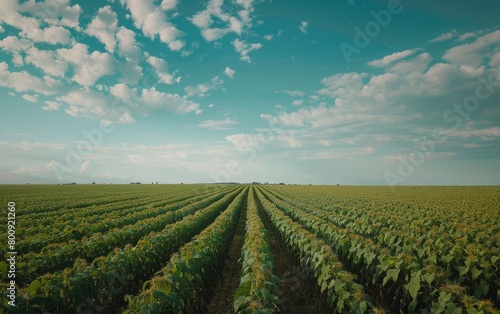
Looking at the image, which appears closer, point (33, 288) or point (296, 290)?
point (33, 288)

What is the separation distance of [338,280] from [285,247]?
7435 mm

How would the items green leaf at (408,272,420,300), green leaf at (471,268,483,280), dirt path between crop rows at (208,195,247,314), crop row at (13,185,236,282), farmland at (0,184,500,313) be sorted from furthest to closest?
1. dirt path between crop rows at (208,195,247,314)
2. crop row at (13,185,236,282)
3. green leaf at (471,268,483,280)
4. green leaf at (408,272,420,300)
5. farmland at (0,184,500,313)

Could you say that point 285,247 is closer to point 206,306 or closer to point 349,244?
point 349,244

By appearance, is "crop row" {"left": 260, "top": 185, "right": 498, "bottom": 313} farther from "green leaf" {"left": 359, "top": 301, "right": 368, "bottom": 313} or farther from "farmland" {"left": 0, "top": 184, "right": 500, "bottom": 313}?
"green leaf" {"left": 359, "top": 301, "right": 368, "bottom": 313}

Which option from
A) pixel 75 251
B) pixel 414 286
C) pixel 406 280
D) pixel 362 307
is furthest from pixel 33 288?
pixel 406 280

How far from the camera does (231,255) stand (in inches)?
476

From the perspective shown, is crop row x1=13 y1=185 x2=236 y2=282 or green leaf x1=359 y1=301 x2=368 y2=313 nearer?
green leaf x1=359 y1=301 x2=368 y2=313

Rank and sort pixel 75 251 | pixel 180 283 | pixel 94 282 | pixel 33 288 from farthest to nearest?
pixel 75 251 → pixel 94 282 → pixel 180 283 → pixel 33 288

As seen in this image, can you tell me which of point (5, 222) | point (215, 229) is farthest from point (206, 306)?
point (5, 222)

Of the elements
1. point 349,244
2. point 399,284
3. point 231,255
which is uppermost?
point 349,244

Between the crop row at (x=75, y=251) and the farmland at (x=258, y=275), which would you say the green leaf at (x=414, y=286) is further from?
the crop row at (x=75, y=251)

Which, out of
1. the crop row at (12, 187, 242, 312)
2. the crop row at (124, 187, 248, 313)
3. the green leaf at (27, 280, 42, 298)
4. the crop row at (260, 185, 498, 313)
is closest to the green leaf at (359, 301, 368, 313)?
the crop row at (260, 185, 498, 313)

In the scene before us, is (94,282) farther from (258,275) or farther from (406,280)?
(406,280)

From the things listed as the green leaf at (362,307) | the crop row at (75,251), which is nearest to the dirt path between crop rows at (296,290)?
the green leaf at (362,307)
